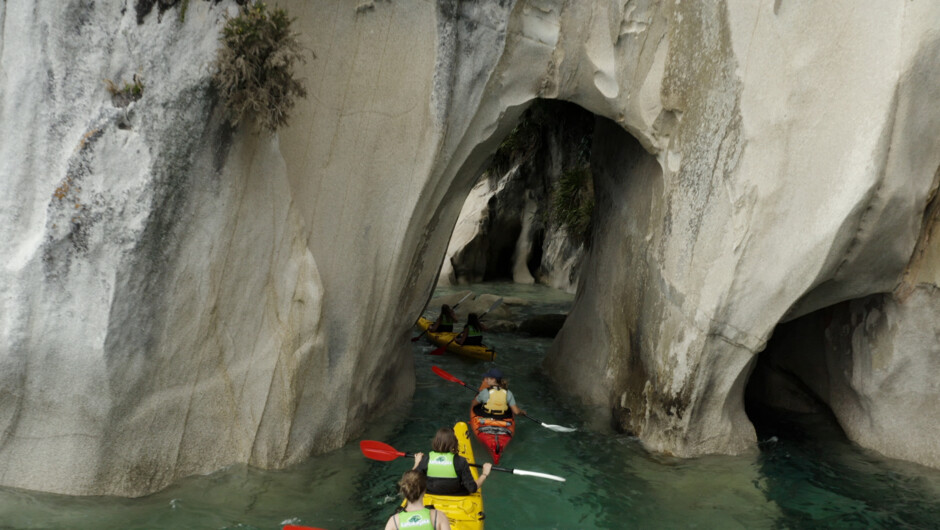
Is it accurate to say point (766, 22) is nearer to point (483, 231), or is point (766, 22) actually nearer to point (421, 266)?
point (421, 266)

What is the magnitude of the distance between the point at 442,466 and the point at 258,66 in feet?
13.6

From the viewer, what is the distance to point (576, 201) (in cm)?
2144

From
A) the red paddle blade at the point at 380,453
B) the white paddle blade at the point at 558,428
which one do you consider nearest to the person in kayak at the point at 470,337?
the white paddle blade at the point at 558,428

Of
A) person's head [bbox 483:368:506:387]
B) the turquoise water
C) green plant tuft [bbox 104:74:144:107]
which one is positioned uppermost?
green plant tuft [bbox 104:74:144:107]

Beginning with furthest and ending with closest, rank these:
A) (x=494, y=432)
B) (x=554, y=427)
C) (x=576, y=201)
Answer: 1. (x=576, y=201)
2. (x=554, y=427)
3. (x=494, y=432)

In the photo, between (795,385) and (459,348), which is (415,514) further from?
(459,348)

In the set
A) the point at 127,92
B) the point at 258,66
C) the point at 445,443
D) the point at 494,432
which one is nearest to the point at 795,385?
the point at 494,432

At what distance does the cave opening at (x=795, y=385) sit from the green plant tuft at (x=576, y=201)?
406 inches

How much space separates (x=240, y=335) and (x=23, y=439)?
212 cm

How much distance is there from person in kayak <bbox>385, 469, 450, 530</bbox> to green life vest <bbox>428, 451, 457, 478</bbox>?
713mm

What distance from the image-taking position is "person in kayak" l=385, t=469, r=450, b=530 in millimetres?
5062

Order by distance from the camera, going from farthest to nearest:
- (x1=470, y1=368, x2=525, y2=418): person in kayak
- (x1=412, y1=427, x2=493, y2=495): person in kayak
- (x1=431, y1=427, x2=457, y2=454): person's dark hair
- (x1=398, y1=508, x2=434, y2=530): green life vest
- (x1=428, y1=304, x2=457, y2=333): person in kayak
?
(x1=428, y1=304, x2=457, y2=333): person in kayak → (x1=470, y1=368, x2=525, y2=418): person in kayak → (x1=431, y1=427, x2=457, y2=454): person's dark hair → (x1=412, y1=427, x2=493, y2=495): person in kayak → (x1=398, y1=508, x2=434, y2=530): green life vest

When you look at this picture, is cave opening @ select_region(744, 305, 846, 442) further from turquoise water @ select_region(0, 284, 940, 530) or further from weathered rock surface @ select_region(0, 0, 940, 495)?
weathered rock surface @ select_region(0, 0, 940, 495)

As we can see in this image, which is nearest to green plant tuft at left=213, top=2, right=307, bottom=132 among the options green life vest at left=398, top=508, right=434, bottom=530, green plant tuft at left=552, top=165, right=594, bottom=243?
green life vest at left=398, top=508, right=434, bottom=530
